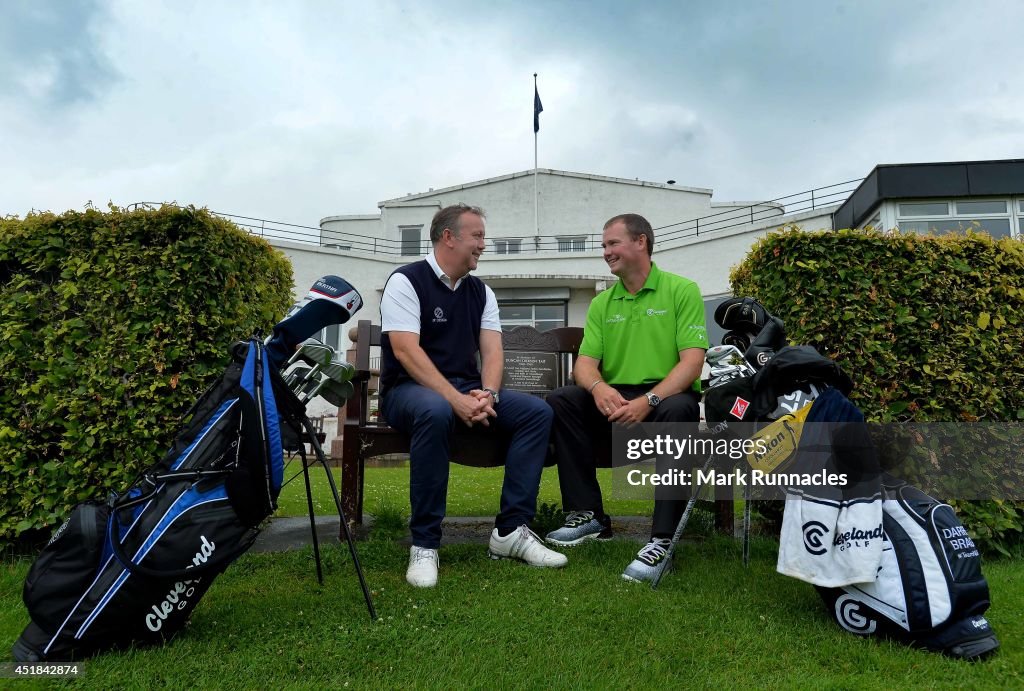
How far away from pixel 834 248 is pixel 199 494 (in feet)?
11.7

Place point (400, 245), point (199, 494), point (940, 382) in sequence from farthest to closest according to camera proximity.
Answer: point (400, 245), point (940, 382), point (199, 494)

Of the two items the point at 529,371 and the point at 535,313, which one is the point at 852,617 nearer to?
the point at 529,371

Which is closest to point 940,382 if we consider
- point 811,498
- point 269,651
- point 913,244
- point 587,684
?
point 913,244

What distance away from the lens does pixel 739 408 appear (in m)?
2.88

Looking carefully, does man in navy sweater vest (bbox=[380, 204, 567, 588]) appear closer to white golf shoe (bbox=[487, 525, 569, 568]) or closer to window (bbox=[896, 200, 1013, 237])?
white golf shoe (bbox=[487, 525, 569, 568])

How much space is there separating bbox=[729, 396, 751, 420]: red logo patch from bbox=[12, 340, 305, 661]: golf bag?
1.87 meters

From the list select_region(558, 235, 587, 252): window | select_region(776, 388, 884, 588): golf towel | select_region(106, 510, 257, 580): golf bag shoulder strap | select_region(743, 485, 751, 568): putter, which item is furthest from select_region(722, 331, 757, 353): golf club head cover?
select_region(558, 235, 587, 252): window

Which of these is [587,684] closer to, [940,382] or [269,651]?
[269,651]

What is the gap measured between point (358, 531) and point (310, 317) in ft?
6.36

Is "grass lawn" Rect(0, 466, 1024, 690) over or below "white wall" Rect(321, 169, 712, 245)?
below

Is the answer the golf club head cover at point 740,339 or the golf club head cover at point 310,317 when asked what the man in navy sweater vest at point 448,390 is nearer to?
the golf club head cover at point 310,317

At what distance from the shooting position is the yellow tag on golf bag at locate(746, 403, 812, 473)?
2674 mm

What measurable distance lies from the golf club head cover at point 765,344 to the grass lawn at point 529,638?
103cm

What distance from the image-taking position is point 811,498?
2.41 meters
